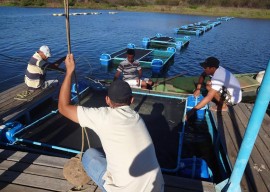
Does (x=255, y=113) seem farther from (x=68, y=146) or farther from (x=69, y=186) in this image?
(x=68, y=146)

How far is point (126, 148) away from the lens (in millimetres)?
2482

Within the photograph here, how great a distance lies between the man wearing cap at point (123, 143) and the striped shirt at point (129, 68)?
5446 millimetres

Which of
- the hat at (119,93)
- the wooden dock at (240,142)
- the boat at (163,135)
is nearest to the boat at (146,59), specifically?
the boat at (163,135)

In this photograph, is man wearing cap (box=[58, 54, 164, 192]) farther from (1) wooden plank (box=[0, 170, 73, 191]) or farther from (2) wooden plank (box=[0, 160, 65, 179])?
(2) wooden plank (box=[0, 160, 65, 179])

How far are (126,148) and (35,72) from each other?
17.5 ft

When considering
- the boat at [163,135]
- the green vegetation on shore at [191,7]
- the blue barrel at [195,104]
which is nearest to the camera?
the boat at [163,135]

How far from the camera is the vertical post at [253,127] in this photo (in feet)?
8.53

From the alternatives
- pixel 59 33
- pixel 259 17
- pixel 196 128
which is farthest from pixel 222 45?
pixel 259 17

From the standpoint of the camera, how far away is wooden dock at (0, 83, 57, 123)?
602cm

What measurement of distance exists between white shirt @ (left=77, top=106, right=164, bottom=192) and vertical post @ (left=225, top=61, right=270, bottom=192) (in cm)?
118

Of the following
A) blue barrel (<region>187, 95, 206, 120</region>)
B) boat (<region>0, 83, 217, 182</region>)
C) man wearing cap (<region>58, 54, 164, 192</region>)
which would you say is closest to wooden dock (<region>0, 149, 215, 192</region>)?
boat (<region>0, 83, 217, 182</region>)

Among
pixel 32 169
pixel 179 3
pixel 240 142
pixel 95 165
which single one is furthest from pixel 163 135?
pixel 179 3

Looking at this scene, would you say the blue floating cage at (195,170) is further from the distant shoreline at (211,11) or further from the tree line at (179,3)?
the tree line at (179,3)

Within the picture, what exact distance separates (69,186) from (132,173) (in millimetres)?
1504
